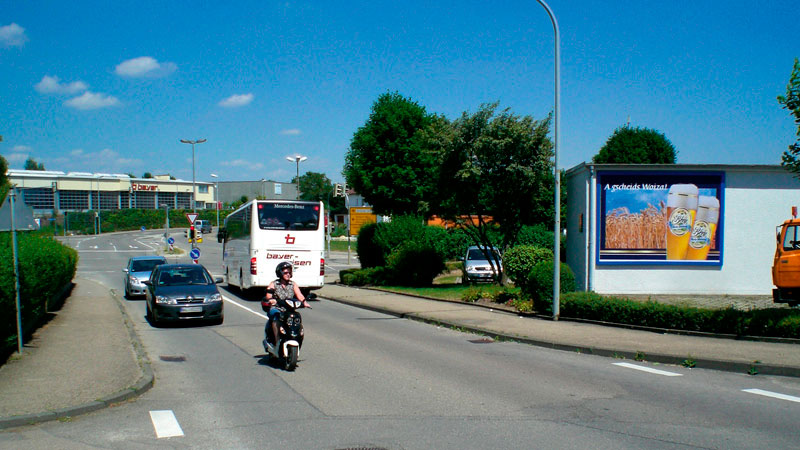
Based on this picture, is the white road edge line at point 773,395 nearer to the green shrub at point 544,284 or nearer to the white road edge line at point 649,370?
the white road edge line at point 649,370

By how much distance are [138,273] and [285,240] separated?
23.1 ft

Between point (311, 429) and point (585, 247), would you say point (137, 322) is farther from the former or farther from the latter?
point (585, 247)

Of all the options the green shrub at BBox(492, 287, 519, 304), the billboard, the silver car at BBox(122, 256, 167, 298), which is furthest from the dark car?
the billboard

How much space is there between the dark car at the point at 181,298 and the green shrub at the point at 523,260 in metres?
8.27

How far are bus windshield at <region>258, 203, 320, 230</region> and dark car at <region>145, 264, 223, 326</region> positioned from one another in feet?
16.9

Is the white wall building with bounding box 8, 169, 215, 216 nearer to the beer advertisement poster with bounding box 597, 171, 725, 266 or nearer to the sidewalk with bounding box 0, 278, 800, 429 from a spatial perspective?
the sidewalk with bounding box 0, 278, 800, 429

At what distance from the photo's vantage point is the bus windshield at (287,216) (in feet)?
72.0

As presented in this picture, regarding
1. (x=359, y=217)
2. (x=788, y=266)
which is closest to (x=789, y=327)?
(x=788, y=266)

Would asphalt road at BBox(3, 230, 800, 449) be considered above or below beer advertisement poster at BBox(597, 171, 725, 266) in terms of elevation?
below

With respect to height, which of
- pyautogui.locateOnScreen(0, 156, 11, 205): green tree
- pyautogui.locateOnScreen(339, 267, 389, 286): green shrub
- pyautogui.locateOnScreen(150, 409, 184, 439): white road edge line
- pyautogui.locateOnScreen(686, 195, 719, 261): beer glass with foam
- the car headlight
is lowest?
pyautogui.locateOnScreen(339, 267, 389, 286): green shrub

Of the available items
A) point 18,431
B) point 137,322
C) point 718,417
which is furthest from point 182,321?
point 718,417

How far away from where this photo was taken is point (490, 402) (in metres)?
7.53

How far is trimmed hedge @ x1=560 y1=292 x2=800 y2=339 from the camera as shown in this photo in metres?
11.0

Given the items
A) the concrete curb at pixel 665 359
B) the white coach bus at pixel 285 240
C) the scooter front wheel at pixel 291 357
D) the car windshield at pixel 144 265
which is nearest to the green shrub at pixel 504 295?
the concrete curb at pixel 665 359
